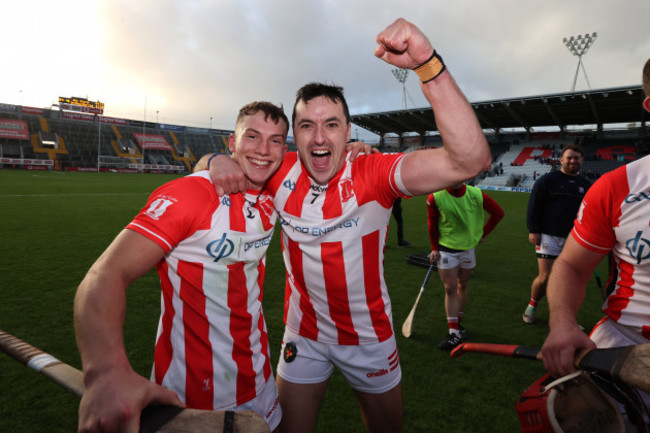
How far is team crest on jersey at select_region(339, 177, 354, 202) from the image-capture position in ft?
7.29

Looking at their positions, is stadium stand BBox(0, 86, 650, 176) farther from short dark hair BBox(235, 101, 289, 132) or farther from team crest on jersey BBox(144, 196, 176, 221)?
team crest on jersey BBox(144, 196, 176, 221)

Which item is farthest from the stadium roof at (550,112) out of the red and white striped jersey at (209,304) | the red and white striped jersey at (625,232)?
the red and white striped jersey at (209,304)

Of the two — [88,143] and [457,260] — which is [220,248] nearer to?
[457,260]

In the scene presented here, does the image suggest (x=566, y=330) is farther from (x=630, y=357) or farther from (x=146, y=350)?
(x=146, y=350)

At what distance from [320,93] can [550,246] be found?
4988 millimetres

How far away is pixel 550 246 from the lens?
18.0 ft

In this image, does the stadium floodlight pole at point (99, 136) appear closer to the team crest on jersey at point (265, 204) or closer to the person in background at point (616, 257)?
the team crest on jersey at point (265, 204)

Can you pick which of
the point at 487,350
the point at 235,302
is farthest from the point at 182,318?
the point at 487,350

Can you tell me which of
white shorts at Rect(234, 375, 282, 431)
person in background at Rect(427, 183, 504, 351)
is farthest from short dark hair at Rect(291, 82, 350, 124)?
person in background at Rect(427, 183, 504, 351)

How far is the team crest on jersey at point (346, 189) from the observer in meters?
2.22

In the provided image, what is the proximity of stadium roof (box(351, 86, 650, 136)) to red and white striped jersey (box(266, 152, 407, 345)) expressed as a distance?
37.3 metres

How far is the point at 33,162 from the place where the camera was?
37.5 meters

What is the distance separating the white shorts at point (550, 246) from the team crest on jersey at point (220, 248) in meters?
5.44

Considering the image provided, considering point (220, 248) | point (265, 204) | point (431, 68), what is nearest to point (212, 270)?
point (220, 248)
